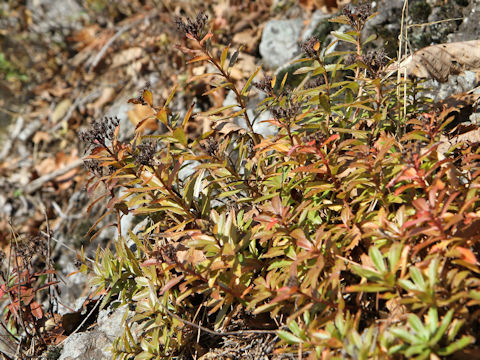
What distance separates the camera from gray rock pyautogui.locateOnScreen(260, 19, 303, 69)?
4301 millimetres

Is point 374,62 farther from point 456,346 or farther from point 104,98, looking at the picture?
point 104,98

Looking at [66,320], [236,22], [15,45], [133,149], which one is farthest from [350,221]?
[15,45]

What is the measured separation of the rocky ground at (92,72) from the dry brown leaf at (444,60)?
147 mm

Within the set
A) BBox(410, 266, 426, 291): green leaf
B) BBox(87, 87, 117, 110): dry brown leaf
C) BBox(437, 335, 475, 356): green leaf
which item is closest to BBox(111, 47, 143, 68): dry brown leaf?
BBox(87, 87, 117, 110): dry brown leaf

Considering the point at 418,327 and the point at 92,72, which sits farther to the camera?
the point at 92,72

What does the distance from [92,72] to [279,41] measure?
127 inches

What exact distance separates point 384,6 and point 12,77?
604 cm

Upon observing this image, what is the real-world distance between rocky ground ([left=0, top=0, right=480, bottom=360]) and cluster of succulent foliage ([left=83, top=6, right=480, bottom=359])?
0.66 m

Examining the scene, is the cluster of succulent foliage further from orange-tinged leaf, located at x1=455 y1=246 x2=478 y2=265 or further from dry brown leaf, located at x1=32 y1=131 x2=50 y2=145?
dry brown leaf, located at x1=32 y1=131 x2=50 y2=145

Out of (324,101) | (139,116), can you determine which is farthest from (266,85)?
(139,116)

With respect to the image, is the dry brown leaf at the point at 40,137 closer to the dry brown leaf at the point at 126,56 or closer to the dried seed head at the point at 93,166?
the dry brown leaf at the point at 126,56

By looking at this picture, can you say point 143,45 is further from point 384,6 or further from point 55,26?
point 384,6

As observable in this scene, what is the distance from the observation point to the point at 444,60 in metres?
2.84

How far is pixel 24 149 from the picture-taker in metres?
6.05
